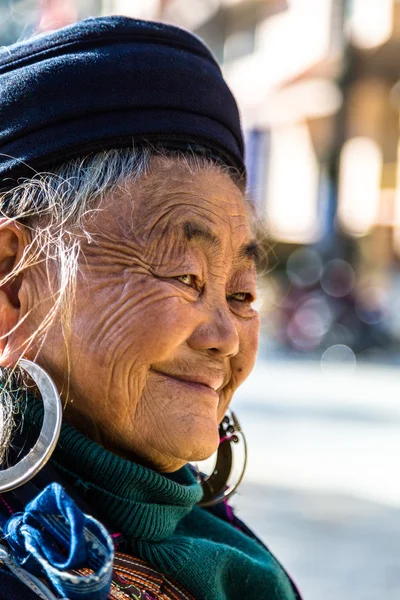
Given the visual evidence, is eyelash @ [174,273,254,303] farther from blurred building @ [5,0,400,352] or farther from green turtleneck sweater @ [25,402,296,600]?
blurred building @ [5,0,400,352]

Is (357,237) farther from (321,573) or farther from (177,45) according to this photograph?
(177,45)

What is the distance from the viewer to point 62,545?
48.3 inches

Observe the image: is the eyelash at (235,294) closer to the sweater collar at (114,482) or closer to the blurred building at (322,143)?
the sweater collar at (114,482)

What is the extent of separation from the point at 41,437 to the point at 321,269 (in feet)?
53.4

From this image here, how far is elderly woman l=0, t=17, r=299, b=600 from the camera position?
4.86ft

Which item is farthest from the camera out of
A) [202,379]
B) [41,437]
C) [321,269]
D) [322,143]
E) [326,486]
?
[322,143]

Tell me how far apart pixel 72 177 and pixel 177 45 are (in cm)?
32

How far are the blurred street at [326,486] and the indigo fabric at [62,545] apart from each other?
83 centimetres

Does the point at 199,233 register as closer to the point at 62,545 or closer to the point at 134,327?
the point at 134,327

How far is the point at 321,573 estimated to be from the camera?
4266 mm

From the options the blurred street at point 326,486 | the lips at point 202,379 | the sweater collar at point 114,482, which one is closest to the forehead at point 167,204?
the lips at point 202,379

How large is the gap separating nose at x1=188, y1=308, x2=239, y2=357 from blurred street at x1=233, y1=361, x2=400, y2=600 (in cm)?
56

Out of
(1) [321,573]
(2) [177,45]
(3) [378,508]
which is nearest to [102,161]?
(2) [177,45]

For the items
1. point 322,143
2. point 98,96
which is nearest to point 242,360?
point 98,96
